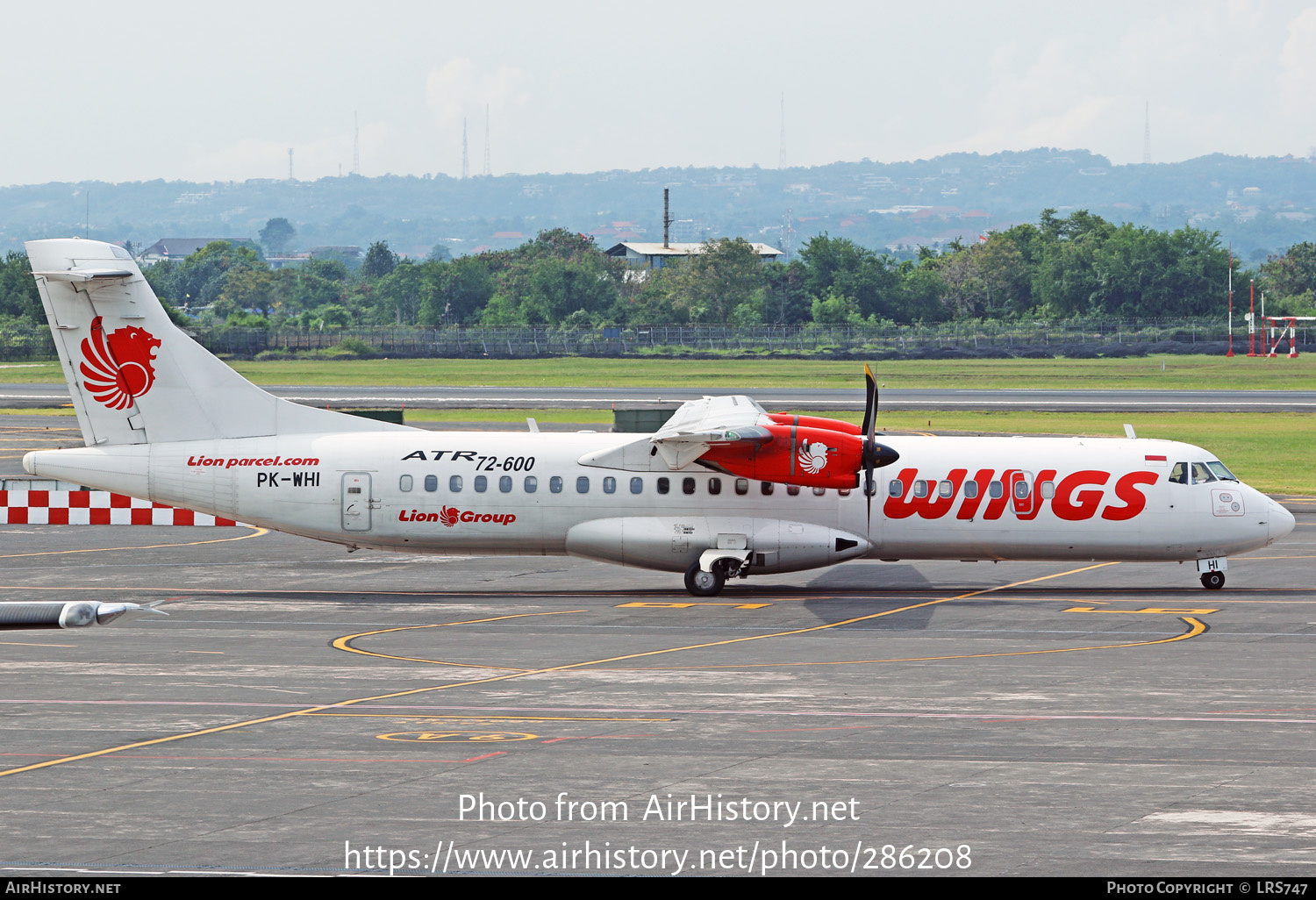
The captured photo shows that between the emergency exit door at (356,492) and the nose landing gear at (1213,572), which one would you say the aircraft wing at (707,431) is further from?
the nose landing gear at (1213,572)

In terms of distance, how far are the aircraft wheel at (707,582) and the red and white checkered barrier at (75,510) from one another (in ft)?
45.7

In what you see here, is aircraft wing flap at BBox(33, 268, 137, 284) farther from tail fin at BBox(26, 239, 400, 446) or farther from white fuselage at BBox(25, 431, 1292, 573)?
white fuselage at BBox(25, 431, 1292, 573)

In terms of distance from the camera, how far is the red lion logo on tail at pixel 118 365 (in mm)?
29641

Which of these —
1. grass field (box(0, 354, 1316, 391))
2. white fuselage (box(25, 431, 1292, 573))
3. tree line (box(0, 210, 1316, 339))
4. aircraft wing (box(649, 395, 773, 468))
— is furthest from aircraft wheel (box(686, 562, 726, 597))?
tree line (box(0, 210, 1316, 339))

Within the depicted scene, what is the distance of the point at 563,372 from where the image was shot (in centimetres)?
10569

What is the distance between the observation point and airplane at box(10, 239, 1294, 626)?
29.3 meters

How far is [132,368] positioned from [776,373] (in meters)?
76.0

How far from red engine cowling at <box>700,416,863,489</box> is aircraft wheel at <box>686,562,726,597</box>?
2.25 metres

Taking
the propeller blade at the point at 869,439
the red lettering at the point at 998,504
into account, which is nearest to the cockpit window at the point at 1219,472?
the red lettering at the point at 998,504

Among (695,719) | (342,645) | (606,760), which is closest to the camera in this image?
(606,760)

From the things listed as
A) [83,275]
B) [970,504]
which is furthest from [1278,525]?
[83,275]

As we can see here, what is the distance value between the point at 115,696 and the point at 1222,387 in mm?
80322
